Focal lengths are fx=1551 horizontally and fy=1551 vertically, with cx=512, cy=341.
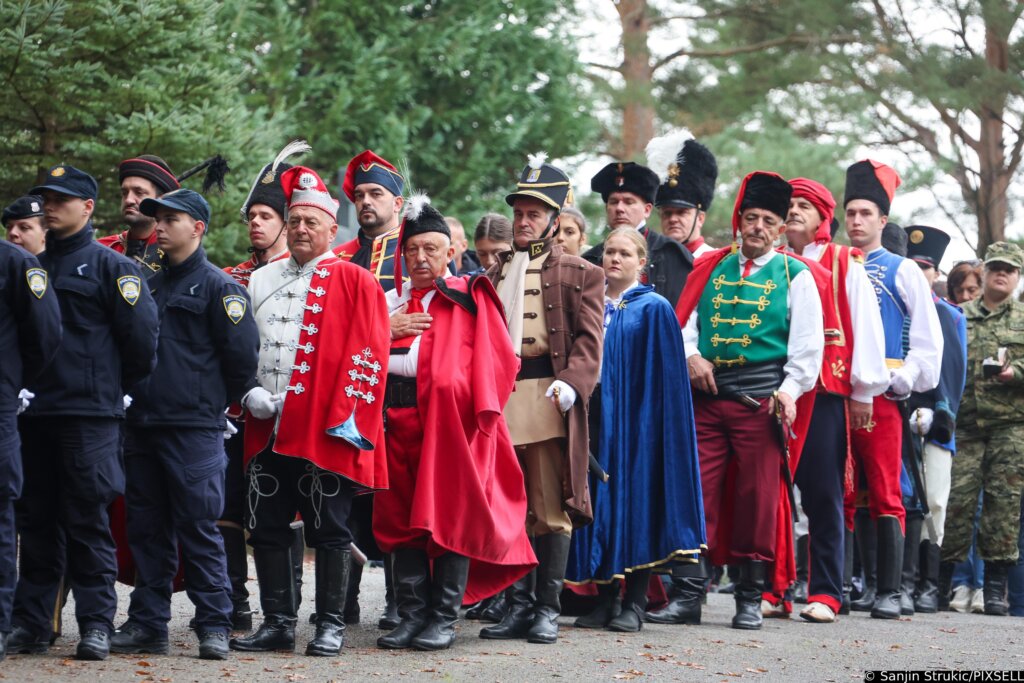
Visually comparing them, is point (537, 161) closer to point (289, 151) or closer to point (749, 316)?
point (289, 151)

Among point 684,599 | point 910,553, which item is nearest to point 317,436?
point 684,599

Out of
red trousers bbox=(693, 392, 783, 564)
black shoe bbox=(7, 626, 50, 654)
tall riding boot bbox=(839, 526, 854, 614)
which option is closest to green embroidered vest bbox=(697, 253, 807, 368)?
red trousers bbox=(693, 392, 783, 564)

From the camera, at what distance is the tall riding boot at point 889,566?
29.5 ft

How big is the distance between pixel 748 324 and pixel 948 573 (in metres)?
3.61

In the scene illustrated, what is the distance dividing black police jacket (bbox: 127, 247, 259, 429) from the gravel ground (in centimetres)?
99

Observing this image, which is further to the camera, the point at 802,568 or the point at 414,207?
the point at 802,568

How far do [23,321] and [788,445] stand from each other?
13.9 ft

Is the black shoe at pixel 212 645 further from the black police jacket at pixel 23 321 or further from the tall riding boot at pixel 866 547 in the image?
the tall riding boot at pixel 866 547

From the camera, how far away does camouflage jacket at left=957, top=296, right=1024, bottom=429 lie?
1071 cm

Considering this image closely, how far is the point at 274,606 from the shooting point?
6547mm

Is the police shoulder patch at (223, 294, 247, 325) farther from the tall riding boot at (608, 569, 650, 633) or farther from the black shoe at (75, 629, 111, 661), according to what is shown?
the tall riding boot at (608, 569, 650, 633)

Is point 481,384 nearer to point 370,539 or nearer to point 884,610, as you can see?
point 370,539

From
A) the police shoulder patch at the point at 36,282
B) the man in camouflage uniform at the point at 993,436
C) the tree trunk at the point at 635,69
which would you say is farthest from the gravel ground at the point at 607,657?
the tree trunk at the point at 635,69

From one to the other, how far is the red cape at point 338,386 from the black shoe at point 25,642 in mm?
1105
